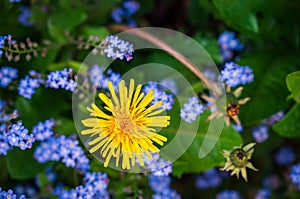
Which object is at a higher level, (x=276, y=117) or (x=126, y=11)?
(x=126, y=11)

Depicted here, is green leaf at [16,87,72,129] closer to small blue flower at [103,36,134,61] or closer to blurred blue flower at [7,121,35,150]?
blurred blue flower at [7,121,35,150]

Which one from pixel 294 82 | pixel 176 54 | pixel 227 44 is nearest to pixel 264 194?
pixel 227 44

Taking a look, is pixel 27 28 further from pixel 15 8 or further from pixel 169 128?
pixel 169 128

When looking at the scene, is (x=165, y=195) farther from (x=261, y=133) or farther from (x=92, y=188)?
(x=261, y=133)

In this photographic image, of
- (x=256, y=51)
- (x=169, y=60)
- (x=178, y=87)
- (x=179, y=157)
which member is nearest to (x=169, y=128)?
(x=179, y=157)

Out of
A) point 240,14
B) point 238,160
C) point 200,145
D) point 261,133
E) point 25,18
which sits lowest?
point 238,160
